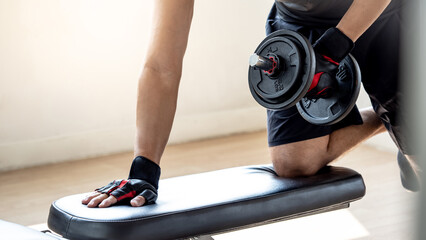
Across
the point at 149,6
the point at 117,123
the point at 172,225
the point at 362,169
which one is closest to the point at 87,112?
the point at 117,123

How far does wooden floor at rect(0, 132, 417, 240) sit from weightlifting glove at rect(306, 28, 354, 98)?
70 cm

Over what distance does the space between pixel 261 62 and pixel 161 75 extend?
43 centimetres

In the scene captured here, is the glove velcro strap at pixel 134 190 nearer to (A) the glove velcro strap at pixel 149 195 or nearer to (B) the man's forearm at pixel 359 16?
(A) the glove velcro strap at pixel 149 195

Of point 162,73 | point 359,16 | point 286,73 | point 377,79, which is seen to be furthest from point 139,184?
point 377,79

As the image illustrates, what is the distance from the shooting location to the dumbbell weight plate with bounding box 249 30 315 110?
125 cm

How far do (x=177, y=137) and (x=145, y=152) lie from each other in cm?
182

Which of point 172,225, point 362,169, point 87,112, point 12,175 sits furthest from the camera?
point 87,112

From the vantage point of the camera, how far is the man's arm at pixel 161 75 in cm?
157

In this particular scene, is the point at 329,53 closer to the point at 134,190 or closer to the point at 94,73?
the point at 134,190

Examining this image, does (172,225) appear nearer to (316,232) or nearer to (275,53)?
(275,53)

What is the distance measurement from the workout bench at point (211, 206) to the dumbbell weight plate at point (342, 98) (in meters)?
0.20

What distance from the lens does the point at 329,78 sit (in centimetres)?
137

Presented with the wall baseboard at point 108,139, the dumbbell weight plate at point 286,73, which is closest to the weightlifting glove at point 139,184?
the dumbbell weight plate at point 286,73

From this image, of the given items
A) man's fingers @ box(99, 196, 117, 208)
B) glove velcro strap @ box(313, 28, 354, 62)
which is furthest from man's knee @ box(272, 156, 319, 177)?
man's fingers @ box(99, 196, 117, 208)
